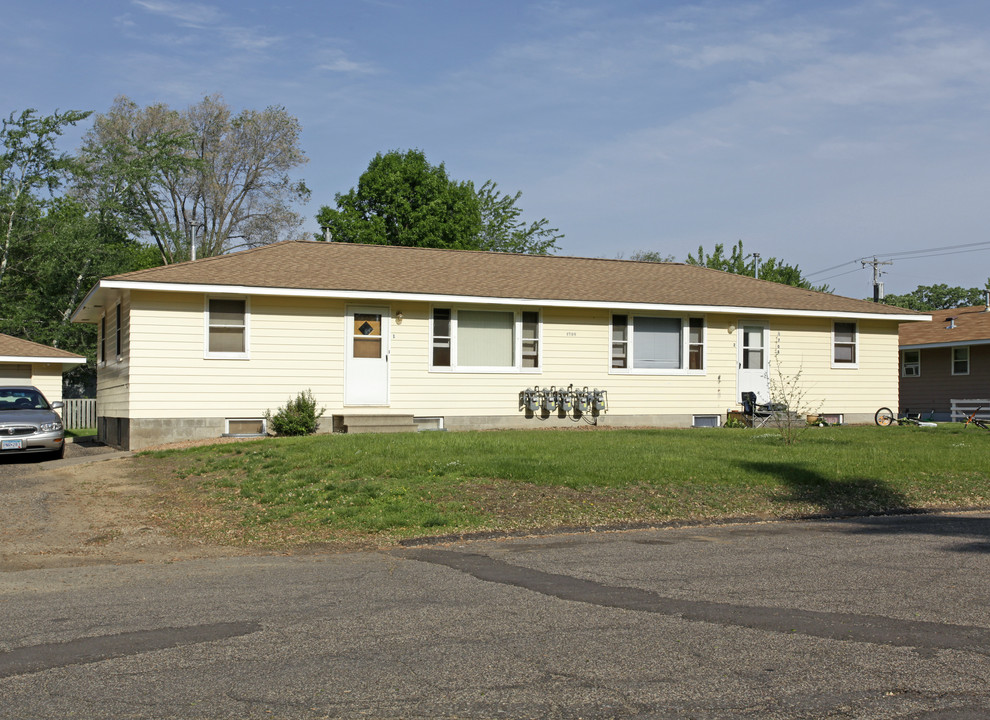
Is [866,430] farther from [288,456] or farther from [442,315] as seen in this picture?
[288,456]

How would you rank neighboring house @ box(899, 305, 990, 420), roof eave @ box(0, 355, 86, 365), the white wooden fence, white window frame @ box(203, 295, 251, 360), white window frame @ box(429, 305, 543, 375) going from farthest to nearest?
1. the white wooden fence
2. neighboring house @ box(899, 305, 990, 420)
3. roof eave @ box(0, 355, 86, 365)
4. white window frame @ box(429, 305, 543, 375)
5. white window frame @ box(203, 295, 251, 360)

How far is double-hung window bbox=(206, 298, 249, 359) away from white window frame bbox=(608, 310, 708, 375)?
853 cm

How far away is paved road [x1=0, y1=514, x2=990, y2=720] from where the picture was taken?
464 cm

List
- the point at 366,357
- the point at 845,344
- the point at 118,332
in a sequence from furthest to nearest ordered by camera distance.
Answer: the point at 845,344 < the point at 118,332 < the point at 366,357

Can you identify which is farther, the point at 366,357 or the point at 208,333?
the point at 366,357

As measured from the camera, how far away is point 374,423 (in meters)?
19.5

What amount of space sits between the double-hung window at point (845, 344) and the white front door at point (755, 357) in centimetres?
223

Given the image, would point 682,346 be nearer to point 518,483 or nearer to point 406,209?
point 518,483

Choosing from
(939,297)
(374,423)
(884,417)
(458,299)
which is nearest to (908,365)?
(884,417)

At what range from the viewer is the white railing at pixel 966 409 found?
98.7 feet

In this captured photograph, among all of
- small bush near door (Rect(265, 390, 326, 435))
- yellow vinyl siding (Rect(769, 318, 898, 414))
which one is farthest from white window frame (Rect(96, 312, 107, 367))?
yellow vinyl siding (Rect(769, 318, 898, 414))

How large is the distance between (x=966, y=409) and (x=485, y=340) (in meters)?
19.9

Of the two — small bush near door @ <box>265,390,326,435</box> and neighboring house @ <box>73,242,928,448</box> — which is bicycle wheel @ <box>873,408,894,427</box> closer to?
neighboring house @ <box>73,242,928,448</box>

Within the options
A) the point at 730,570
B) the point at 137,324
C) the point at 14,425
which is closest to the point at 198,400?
the point at 137,324
